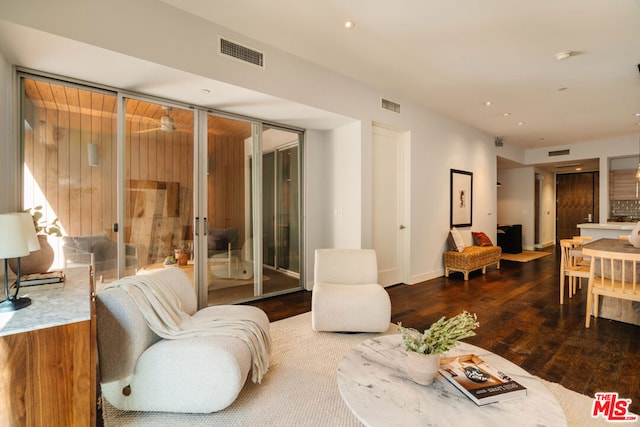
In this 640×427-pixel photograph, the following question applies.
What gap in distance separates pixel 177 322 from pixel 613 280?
4.03m

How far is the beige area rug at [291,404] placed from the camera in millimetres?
1728

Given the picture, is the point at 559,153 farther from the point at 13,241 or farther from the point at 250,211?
the point at 13,241

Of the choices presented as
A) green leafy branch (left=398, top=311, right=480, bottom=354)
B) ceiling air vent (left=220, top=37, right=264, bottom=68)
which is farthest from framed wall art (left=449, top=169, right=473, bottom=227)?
green leafy branch (left=398, top=311, right=480, bottom=354)

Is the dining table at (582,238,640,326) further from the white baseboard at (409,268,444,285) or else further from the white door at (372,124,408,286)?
the white door at (372,124,408,286)

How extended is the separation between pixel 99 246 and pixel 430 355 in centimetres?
316

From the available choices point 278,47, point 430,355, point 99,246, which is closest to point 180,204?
point 99,246

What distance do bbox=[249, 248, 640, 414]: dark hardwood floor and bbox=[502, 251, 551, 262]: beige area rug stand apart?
1.82 m

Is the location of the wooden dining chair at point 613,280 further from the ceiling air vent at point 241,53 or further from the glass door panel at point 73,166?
the glass door panel at point 73,166

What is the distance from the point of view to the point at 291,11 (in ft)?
Result: 8.57

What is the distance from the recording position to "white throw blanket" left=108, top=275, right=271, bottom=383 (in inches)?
72.8

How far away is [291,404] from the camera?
1867 millimetres

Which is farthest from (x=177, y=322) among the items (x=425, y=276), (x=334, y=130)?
(x=425, y=276)

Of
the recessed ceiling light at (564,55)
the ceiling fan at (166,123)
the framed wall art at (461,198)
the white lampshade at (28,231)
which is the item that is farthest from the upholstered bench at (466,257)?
the white lampshade at (28,231)

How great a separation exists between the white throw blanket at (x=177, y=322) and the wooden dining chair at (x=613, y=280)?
3287mm
